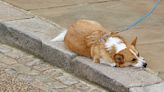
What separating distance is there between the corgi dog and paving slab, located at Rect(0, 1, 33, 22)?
152 cm

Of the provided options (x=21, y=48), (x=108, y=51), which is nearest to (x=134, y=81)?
(x=108, y=51)

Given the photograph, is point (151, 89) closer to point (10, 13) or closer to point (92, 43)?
point (92, 43)

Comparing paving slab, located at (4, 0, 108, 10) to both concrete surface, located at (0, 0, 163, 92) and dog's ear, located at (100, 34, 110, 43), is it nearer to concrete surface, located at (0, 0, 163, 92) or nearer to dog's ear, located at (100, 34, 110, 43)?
concrete surface, located at (0, 0, 163, 92)

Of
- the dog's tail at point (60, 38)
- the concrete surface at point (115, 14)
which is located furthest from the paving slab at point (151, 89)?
the dog's tail at point (60, 38)

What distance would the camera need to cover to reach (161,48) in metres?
6.77

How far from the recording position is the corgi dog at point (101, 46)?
5895mm

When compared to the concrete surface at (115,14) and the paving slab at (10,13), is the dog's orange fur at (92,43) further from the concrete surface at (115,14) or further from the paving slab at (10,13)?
the paving slab at (10,13)

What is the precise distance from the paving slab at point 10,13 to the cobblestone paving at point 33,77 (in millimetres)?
846

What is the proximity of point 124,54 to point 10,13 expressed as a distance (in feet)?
8.92

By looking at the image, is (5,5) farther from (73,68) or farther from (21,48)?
(73,68)

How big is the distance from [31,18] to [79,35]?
172 centimetres

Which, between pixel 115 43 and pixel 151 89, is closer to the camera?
pixel 151 89

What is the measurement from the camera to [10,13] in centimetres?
801

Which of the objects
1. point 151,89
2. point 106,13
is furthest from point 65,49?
point 106,13
